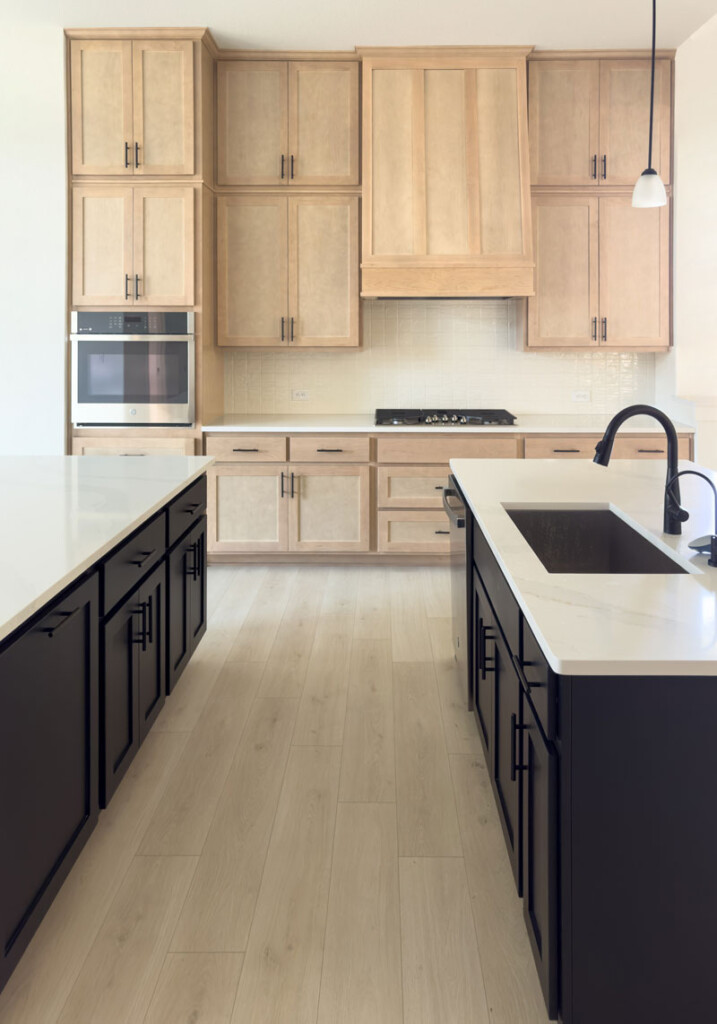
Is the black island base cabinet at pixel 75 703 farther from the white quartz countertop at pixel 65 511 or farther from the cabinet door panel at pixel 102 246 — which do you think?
the cabinet door panel at pixel 102 246

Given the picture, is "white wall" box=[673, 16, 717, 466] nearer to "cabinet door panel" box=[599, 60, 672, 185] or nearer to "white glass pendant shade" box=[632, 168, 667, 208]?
"cabinet door panel" box=[599, 60, 672, 185]

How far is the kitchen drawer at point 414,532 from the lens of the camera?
17.1 feet

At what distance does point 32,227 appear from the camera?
16.2 feet

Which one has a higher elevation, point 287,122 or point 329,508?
point 287,122

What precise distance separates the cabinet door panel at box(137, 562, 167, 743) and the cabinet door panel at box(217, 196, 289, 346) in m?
2.73

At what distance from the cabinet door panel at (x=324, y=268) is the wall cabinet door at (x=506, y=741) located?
10.7ft

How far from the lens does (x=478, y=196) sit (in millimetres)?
5090

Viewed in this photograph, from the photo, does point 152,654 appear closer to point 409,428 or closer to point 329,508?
point 329,508

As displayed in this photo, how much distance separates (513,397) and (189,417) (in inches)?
83.3

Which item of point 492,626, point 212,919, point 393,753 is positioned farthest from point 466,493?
point 212,919

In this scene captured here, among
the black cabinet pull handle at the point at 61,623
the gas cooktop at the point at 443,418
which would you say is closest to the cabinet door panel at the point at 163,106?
the gas cooktop at the point at 443,418

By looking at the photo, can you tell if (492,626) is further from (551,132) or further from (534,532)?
(551,132)

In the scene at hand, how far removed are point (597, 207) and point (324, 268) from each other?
1.65m

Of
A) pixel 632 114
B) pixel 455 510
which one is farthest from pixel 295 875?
pixel 632 114
